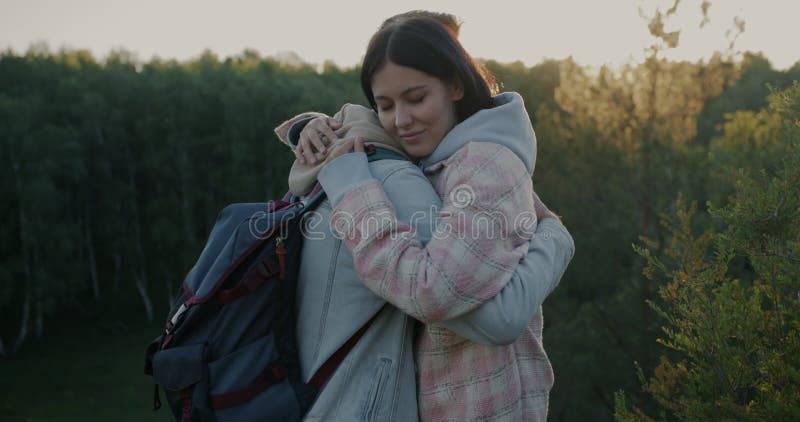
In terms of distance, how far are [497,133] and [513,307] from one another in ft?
1.21

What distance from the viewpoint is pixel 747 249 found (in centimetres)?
237

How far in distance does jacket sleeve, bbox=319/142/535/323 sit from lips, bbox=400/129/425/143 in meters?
0.20

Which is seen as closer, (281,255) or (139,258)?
(281,255)

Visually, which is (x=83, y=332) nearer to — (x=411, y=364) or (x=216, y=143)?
(x=216, y=143)

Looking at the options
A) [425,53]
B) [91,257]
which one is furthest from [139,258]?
[425,53]

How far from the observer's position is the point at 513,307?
1.34m

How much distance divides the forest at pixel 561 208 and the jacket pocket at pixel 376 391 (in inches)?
55.3

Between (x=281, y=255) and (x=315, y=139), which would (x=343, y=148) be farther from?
(x=281, y=255)

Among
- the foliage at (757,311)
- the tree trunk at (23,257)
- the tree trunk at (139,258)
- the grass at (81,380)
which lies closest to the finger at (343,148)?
the foliage at (757,311)

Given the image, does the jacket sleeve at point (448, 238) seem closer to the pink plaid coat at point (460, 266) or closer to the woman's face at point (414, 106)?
the pink plaid coat at point (460, 266)

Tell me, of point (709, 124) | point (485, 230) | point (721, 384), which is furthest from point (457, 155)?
point (709, 124)

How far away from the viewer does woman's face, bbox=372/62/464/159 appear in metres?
1.55

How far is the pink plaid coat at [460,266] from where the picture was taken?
1.29 m

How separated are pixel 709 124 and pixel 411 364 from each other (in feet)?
29.7
